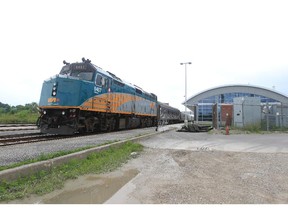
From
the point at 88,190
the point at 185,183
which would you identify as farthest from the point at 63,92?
the point at 185,183

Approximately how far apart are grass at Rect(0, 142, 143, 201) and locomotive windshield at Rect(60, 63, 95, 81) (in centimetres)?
709

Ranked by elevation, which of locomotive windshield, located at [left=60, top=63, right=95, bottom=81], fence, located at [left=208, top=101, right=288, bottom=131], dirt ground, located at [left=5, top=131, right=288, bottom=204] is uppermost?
locomotive windshield, located at [left=60, top=63, right=95, bottom=81]

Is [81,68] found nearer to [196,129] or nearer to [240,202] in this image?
[196,129]

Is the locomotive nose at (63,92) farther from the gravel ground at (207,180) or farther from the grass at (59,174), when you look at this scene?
the gravel ground at (207,180)

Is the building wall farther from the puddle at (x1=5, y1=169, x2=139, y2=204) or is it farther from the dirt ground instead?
the puddle at (x1=5, y1=169, x2=139, y2=204)

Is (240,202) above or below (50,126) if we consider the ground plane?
below

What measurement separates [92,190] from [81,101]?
8.88 meters

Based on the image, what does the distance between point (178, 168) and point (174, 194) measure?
85.7 inches

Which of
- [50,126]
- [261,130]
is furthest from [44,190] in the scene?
[261,130]

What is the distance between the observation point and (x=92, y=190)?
14.2ft

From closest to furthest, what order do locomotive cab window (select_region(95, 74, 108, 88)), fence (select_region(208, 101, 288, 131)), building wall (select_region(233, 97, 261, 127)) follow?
locomotive cab window (select_region(95, 74, 108, 88))
fence (select_region(208, 101, 288, 131))
building wall (select_region(233, 97, 261, 127))

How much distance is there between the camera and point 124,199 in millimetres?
3848

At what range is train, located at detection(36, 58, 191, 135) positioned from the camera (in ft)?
40.8

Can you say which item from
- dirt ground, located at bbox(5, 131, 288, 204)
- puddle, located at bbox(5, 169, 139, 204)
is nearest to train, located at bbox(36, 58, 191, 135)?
dirt ground, located at bbox(5, 131, 288, 204)
